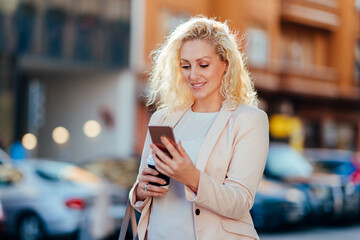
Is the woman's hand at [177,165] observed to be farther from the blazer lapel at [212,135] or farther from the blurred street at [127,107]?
the blurred street at [127,107]

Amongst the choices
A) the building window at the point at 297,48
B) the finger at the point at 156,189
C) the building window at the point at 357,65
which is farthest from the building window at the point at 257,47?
the finger at the point at 156,189

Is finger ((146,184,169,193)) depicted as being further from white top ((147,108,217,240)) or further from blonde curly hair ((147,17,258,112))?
blonde curly hair ((147,17,258,112))

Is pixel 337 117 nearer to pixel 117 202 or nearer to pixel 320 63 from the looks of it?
pixel 320 63

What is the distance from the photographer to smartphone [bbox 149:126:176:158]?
2621 mm

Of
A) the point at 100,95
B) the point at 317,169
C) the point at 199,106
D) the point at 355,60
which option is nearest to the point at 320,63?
the point at 355,60

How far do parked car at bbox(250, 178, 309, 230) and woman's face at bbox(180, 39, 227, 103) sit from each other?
29.7 ft

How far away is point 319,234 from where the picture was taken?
506 inches

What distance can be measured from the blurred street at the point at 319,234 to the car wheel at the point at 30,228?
4.02m

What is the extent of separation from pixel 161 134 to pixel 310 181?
36.4 ft

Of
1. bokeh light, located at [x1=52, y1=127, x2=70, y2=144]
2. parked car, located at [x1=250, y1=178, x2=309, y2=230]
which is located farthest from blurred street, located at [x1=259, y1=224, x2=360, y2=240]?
bokeh light, located at [x1=52, y1=127, x2=70, y2=144]

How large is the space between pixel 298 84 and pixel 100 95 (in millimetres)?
10106

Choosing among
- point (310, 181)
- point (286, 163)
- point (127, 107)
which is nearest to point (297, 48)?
point (127, 107)

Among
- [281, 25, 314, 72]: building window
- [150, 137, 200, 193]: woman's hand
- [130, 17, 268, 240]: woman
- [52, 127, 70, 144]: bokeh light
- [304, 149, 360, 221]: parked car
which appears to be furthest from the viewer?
[281, 25, 314, 72]: building window

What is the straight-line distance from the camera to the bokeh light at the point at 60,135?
2411cm
